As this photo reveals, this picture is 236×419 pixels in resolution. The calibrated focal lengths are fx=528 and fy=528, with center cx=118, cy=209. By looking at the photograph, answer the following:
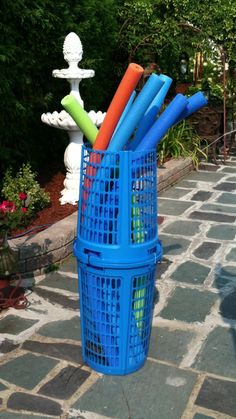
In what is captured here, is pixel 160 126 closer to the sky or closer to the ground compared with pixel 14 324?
closer to the sky

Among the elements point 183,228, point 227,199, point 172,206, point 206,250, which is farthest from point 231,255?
point 227,199

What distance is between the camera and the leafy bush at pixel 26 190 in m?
5.52

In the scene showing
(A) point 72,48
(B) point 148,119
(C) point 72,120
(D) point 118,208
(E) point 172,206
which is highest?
(A) point 72,48

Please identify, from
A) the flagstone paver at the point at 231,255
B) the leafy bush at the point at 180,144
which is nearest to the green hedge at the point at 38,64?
the leafy bush at the point at 180,144

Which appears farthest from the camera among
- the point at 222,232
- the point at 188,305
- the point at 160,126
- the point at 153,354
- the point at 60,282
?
the point at 222,232

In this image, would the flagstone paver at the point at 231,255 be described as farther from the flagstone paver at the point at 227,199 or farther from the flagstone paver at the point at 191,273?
the flagstone paver at the point at 227,199

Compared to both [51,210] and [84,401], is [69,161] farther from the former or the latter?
[84,401]

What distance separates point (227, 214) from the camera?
6262mm

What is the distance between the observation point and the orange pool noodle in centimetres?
268

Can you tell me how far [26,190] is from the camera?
5691 millimetres

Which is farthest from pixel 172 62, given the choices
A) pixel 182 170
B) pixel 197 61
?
pixel 182 170

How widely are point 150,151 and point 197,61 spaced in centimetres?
735

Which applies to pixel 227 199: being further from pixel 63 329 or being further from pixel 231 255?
pixel 63 329

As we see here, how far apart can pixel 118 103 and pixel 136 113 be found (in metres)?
0.11
